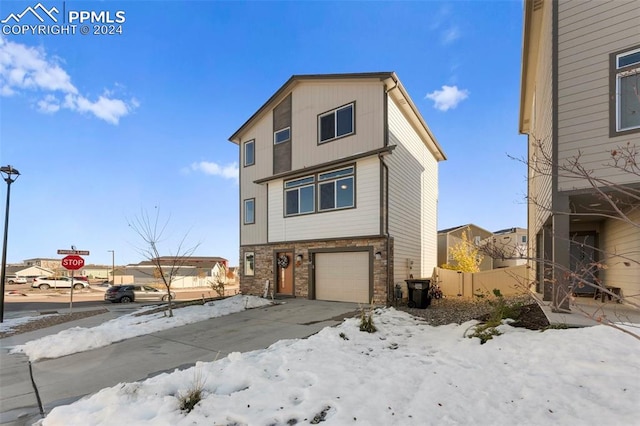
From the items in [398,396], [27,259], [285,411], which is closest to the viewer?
[285,411]

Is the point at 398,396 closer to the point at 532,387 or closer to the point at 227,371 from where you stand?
the point at 532,387

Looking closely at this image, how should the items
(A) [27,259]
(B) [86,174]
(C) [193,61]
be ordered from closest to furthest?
(C) [193,61]
(B) [86,174]
(A) [27,259]

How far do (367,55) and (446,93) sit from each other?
4.34 metres

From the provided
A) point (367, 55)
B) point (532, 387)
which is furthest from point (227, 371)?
point (367, 55)

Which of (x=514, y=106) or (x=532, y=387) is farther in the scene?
(x=514, y=106)

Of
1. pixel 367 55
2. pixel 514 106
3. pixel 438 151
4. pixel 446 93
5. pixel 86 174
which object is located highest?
pixel 367 55

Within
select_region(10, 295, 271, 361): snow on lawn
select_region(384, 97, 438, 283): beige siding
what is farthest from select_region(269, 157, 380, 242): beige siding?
select_region(10, 295, 271, 361): snow on lawn

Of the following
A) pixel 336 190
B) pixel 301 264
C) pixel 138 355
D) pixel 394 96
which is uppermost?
pixel 394 96

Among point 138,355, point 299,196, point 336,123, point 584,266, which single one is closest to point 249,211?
point 299,196

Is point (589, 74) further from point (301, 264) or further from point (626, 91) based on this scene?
point (301, 264)

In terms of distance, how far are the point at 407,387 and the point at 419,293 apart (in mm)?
6393

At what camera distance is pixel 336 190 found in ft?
38.4

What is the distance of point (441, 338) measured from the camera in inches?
240

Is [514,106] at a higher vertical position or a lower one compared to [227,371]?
higher
